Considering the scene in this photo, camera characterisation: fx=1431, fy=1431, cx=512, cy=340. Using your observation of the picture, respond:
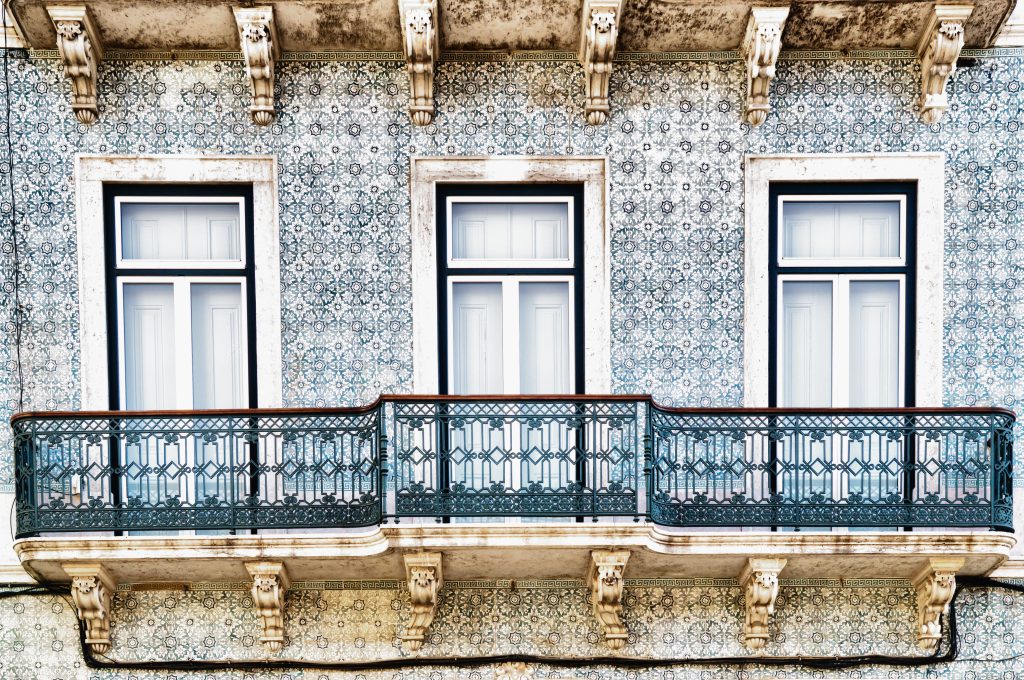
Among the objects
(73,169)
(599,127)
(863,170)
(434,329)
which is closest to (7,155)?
(73,169)

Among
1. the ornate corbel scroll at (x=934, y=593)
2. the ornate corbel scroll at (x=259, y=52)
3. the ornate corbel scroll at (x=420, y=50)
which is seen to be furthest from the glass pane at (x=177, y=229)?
the ornate corbel scroll at (x=934, y=593)

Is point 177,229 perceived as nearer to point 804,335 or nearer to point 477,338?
point 477,338

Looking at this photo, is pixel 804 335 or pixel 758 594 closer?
pixel 758 594

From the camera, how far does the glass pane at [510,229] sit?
10.1 metres

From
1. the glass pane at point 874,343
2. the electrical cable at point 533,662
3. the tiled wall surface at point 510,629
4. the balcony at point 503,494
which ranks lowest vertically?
the electrical cable at point 533,662

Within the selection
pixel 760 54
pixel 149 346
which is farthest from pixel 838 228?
pixel 149 346

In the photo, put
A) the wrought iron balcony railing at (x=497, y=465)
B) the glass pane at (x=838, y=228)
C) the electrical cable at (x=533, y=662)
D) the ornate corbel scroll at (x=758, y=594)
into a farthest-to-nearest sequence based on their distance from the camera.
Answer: the glass pane at (x=838, y=228), the electrical cable at (x=533, y=662), the ornate corbel scroll at (x=758, y=594), the wrought iron balcony railing at (x=497, y=465)

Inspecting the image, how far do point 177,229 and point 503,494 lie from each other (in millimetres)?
3050

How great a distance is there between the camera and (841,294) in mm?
9992

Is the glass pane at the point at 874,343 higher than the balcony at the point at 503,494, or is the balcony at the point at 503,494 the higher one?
the glass pane at the point at 874,343

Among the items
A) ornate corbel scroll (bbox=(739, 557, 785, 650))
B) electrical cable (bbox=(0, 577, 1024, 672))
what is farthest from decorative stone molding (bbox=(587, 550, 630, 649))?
ornate corbel scroll (bbox=(739, 557, 785, 650))

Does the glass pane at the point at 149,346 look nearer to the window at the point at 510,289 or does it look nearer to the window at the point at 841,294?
the window at the point at 510,289

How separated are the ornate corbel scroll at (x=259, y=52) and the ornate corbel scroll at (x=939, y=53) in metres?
4.51

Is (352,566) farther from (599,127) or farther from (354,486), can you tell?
(599,127)
